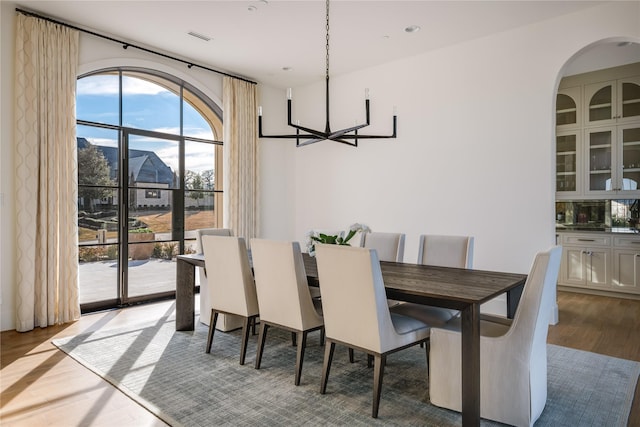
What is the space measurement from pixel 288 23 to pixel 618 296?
207 inches

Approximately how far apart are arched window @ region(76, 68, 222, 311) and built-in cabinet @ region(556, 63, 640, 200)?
4914mm

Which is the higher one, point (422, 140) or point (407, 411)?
point (422, 140)

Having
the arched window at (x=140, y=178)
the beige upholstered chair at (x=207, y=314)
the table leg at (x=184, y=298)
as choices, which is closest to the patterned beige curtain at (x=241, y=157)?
the arched window at (x=140, y=178)

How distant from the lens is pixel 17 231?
3756mm

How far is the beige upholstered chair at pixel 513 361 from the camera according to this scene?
2016 millimetres

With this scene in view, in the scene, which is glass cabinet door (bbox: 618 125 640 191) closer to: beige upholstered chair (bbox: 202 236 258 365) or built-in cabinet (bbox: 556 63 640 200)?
built-in cabinet (bbox: 556 63 640 200)

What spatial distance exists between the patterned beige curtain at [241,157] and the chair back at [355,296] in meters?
3.37

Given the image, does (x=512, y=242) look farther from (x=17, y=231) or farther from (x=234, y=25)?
(x=17, y=231)

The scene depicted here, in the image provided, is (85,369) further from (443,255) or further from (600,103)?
(600,103)

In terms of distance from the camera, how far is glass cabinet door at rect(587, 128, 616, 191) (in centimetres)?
530

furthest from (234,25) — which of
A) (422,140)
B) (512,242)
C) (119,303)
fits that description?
(512,242)

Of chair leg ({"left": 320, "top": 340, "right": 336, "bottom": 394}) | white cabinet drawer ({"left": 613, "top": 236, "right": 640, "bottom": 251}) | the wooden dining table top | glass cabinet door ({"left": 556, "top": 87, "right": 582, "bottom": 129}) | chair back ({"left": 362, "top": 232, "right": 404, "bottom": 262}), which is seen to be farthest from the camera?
glass cabinet door ({"left": 556, "top": 87, "right": 582, "bottom": 129})

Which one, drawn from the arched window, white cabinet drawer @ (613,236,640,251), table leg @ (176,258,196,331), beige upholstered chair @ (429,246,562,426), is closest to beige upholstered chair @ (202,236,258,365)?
table leg @ (176,258,196,331)

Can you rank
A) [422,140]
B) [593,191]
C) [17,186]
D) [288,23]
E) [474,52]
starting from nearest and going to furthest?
[17,186] < [288,23] < [474,52] < [422,140] < [593,191]
